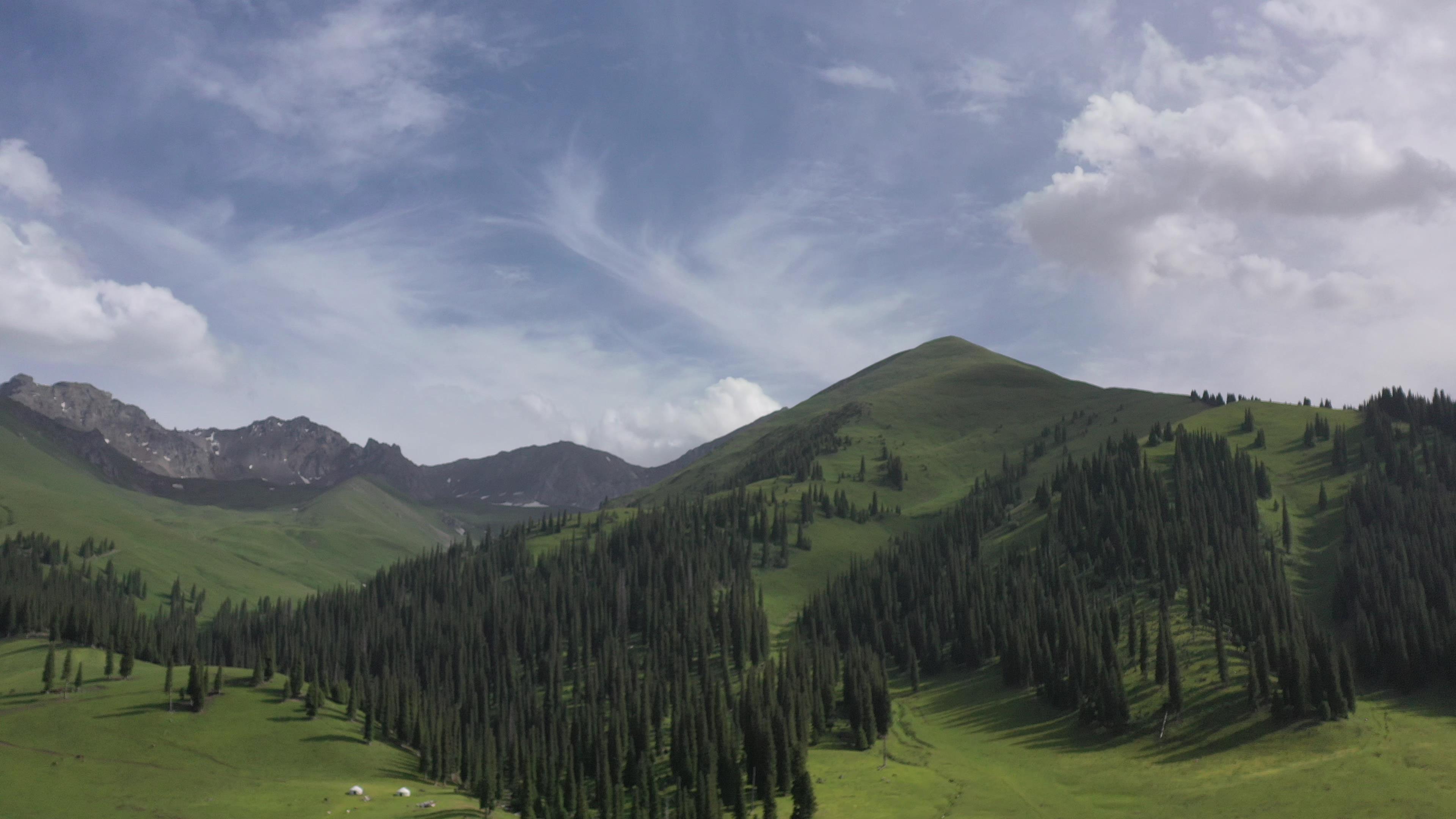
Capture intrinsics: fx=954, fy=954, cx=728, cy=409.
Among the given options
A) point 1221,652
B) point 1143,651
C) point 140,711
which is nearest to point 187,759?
point 140,711

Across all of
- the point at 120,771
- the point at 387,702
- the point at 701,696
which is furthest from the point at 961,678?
the point at 120,771

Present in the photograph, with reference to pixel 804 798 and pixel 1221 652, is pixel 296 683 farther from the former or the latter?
pixel 1221 652

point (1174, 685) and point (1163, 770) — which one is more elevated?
point (1174, 685)

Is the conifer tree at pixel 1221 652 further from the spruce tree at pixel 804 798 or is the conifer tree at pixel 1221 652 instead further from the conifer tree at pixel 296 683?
the conifer tree at pixel 296 683

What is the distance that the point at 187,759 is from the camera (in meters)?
129

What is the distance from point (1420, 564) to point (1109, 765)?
10494cm

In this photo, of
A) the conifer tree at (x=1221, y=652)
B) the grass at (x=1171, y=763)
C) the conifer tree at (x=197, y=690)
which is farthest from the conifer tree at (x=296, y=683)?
the conifer tree at (x=1221, y=652)

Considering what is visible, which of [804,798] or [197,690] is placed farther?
[197,690]

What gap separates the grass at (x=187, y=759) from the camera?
10925 cm

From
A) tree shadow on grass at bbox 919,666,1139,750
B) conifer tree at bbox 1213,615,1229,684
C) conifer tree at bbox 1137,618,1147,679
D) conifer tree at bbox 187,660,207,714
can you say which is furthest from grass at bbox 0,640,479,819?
conifer tree at bbox 1213,615,1229,684

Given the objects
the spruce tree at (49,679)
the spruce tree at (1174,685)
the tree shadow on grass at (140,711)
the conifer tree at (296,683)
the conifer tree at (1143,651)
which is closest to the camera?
the tree shadow on grass at (140,711)

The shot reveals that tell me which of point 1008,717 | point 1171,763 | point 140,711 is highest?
point 140,711

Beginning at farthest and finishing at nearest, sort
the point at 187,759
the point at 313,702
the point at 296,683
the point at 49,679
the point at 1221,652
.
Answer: the point at 296,683
the point at 313,702
the point at 1221,652
the point at 49,679
the point at 187,759

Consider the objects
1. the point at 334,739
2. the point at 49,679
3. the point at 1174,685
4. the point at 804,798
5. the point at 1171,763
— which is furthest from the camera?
the point at 49,679
